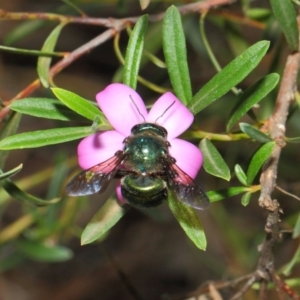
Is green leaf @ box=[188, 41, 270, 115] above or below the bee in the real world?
above

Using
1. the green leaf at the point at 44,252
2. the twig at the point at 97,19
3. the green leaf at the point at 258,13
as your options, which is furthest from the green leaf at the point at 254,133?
the green leaf at the point at 44,252

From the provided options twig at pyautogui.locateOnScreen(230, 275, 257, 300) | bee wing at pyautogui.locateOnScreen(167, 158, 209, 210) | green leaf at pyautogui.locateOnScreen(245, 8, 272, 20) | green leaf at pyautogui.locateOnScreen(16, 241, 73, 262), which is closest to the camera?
bee wing at pyautogui.locateOnScreen(167, 158, 209, 210)

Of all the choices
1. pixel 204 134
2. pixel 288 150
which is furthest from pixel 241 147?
pixel 204 134

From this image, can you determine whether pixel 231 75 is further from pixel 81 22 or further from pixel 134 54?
pixel 81 22

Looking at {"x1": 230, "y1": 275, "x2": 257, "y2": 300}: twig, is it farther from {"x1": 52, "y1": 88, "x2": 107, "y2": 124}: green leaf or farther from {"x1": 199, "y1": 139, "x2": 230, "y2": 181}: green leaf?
{"x1": 52, "y1": 88, "x2": 107, "y2": 124}: green leaf

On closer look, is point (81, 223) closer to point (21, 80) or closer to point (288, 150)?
point (21, 80)

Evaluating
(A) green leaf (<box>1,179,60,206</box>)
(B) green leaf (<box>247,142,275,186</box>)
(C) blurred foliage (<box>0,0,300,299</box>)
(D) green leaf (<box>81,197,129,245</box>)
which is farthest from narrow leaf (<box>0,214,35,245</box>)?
(B) green leaf (<box>247,142,275,186</box>)

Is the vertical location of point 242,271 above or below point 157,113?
below
